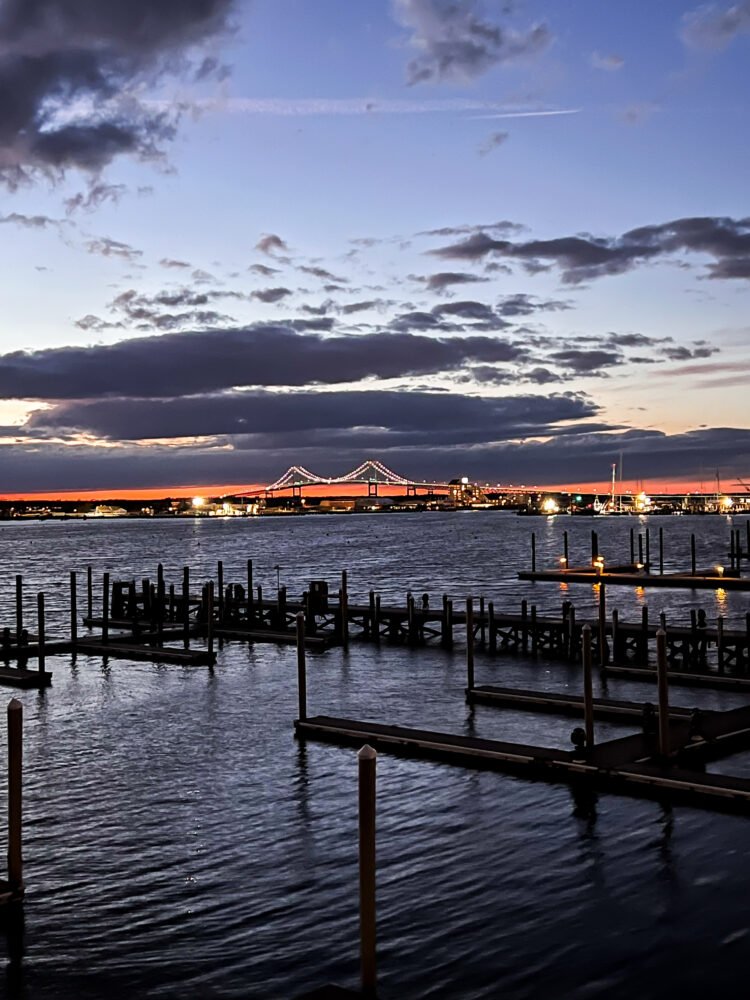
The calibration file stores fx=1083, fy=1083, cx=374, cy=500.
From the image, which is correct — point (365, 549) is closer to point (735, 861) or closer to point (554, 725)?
Result: point (554, 725)

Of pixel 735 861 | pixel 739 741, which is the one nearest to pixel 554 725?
pixel 739 741

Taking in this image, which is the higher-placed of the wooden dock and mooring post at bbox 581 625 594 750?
mooring post at bbox 581 625 594 750

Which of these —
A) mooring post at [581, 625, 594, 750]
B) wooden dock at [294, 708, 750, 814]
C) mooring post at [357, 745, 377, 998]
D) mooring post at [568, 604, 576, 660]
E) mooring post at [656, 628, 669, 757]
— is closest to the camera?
mooring post at [357, 745, 377, 998]

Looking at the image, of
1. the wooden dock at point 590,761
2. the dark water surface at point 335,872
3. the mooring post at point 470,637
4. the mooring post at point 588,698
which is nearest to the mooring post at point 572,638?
the dark water surface at point 335,872

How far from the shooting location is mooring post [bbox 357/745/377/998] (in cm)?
895

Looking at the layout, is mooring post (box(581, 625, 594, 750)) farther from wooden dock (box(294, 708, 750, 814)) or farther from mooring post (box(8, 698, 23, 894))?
mooring post (box(8, 698, 23, 894))

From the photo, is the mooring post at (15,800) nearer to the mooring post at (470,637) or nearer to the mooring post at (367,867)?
the mooring post at (367,867)

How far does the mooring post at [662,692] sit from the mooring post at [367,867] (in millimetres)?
8375

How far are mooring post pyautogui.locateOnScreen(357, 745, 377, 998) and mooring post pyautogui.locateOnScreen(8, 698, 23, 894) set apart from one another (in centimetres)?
460

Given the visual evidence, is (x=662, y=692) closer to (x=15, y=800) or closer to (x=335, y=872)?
(x=335, y=872)

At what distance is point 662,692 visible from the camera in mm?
16625

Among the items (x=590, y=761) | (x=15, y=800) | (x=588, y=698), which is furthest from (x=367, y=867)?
(x=588, y=698)

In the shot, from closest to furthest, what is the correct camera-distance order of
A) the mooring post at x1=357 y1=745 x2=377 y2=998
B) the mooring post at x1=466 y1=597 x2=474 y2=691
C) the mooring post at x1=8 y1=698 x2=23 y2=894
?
the mooring post at x1=357 y1=745 x2=377 y2=998, the mooring post at x1=8 y1=698 x2=23 y2=894, the mooring post at x1=466 y1=597 x2=474 y2=691

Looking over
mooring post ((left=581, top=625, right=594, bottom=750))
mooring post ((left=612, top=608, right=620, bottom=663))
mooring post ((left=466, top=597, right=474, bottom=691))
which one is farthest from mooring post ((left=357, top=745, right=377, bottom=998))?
mooring post ((left=612, top=608, right=620, bottom=663))
